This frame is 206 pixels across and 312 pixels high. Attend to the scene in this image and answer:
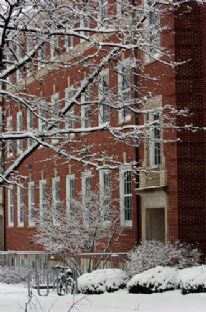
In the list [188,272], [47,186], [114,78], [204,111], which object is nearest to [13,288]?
[188,272]

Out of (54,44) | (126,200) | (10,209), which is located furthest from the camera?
(10,209)

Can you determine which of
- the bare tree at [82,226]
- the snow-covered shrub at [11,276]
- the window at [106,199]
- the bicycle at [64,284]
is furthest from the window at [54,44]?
the window at [106,199]

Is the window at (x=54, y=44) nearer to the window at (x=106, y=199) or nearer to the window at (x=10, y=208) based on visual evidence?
the window at (x=106, y=199)

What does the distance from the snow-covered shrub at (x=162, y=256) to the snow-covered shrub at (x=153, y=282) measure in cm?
231

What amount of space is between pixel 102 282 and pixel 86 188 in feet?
35.8

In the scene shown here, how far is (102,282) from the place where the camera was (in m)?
20.6

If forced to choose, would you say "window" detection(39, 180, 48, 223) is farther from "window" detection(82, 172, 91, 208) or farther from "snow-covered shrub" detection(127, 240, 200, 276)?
"snow-covered shrub" detection(127, 240, 200, 276)

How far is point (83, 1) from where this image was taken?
52.6ft

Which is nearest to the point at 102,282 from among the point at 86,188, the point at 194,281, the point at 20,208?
the point at 194,281

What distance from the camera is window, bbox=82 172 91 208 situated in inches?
1156

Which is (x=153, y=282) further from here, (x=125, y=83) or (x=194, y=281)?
(x=125, y=83)

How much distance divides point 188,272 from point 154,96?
9.10m

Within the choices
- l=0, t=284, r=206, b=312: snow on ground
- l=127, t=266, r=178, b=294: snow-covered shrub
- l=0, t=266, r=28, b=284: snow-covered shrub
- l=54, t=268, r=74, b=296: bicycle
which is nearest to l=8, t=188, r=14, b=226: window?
l=0, t=266, r=28, b=284: snow-covered shrub

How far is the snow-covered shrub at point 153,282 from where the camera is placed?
19.8 m
